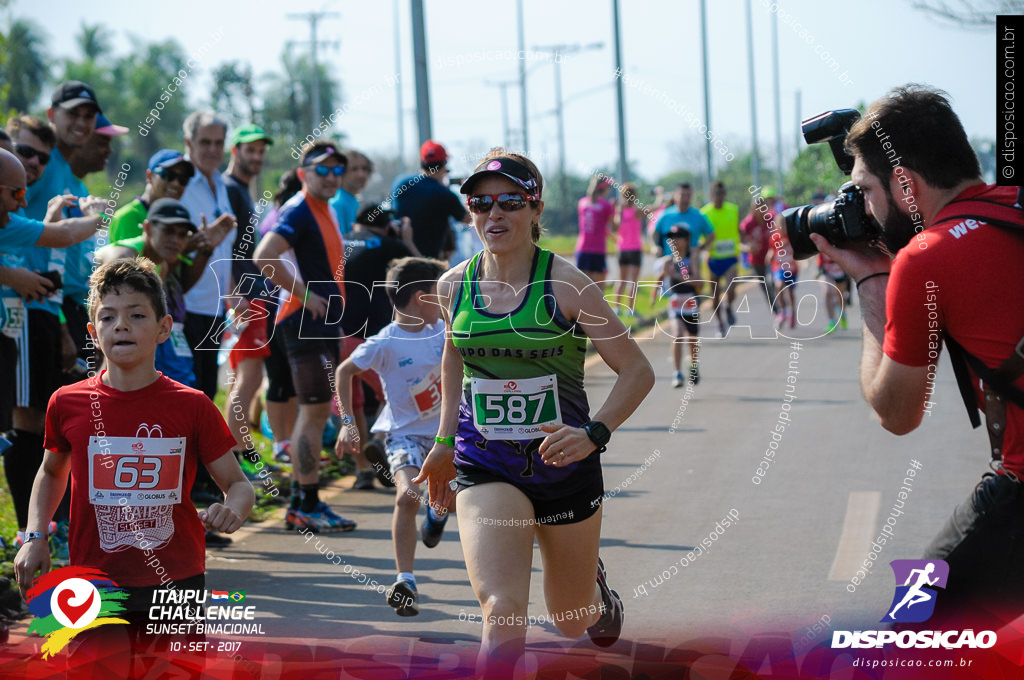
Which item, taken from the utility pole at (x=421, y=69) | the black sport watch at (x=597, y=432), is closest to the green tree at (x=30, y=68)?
the utility pole at (x=421, y=69)

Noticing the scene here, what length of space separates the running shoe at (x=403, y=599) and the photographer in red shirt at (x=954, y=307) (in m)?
2.58

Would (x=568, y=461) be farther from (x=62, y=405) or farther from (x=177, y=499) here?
(x=62, y=405)

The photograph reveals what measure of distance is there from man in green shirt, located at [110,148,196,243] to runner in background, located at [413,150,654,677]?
333 cm

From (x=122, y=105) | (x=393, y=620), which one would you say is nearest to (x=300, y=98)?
(x=122, y=105)

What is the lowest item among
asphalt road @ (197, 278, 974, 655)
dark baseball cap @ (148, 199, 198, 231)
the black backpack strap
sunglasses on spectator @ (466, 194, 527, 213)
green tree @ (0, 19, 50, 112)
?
asphalt road @ (197, 278, 974, 655)

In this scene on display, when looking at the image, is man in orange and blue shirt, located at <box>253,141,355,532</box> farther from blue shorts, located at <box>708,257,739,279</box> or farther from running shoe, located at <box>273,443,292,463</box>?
blue shorts, located at <box>708,257,739,279</box>

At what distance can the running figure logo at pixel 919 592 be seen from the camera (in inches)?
126

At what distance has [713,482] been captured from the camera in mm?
8141

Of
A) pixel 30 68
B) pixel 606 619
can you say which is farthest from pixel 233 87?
pixel 30 68

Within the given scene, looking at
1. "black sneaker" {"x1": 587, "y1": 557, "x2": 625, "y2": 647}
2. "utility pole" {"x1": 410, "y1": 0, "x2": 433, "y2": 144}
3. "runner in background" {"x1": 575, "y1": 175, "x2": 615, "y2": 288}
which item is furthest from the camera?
"runner in background" {"x1": 575, "y1": 175, "x2": 615, "y2": 288}

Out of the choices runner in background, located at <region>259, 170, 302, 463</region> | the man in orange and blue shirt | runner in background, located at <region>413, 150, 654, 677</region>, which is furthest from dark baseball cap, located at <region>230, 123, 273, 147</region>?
runner in background, located at <region>413, 150, 654, 677</region>

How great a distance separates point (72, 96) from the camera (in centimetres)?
690

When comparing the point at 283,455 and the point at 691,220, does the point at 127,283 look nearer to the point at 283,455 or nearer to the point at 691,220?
the point at 283,455

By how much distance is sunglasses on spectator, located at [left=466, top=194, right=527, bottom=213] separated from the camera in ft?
13.7
